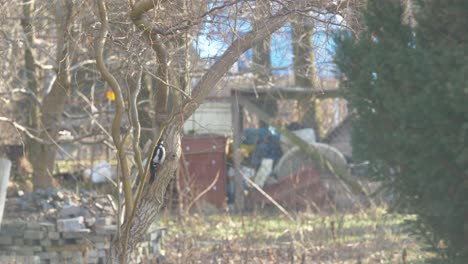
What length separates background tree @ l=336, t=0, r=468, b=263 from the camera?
283 inches

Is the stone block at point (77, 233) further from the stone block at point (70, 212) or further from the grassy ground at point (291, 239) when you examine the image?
the grassy ground at point (291, 239)

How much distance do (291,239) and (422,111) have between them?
15.1 feet

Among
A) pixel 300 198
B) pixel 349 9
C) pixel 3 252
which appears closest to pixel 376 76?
pixel 349 9

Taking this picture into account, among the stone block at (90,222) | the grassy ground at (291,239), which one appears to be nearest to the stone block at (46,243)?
the stone block at (90,222)

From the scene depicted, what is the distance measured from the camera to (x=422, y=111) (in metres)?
7.39

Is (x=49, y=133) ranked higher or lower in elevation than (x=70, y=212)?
higher

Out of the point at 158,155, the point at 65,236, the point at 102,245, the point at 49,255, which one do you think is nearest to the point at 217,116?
the point at 102,245

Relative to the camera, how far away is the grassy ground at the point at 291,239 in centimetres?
1075

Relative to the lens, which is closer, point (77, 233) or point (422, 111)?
point (422, 111)

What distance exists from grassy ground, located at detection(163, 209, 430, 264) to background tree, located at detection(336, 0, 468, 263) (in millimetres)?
1674

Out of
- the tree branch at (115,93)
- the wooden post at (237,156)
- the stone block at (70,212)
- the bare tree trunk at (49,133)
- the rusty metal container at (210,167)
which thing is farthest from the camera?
the rusty metal container at (210,167)

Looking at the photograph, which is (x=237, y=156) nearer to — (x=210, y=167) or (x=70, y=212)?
(x=210, y=167)

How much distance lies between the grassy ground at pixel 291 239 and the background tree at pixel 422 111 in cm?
167

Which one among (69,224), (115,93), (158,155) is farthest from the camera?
(69,224)
